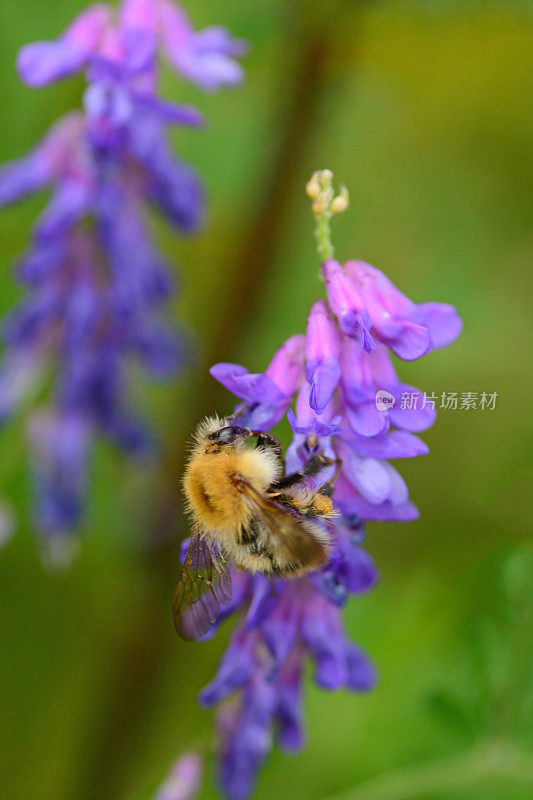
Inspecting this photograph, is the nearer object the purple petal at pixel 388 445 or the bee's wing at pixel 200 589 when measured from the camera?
the purple petal at pixel 388 445

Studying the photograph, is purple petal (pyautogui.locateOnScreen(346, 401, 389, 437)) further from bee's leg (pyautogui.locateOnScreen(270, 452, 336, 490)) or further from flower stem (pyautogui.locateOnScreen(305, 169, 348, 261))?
flower stem (pyautogui.locateOnScreen(305, 169, 348, 261))

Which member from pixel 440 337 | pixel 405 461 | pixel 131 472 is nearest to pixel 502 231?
pixel 405 461

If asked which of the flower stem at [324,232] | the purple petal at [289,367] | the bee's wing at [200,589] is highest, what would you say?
the flower stem at [324,232]

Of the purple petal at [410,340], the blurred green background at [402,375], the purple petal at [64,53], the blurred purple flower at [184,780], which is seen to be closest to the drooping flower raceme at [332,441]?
the purple petal at [410,340]

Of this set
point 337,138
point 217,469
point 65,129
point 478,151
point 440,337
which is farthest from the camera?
point 478,151

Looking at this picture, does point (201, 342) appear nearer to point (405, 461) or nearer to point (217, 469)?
point (405, 461)

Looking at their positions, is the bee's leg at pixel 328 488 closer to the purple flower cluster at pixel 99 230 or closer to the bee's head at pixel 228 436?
→ the bee's head at pixel 228 436

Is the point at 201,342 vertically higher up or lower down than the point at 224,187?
lower down

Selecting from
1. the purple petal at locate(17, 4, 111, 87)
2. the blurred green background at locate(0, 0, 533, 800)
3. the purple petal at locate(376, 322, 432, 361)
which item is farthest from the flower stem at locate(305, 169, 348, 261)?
the blurred green background at locate(0, 0, 533, 800)

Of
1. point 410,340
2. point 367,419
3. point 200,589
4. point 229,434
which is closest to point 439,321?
point 410,340
